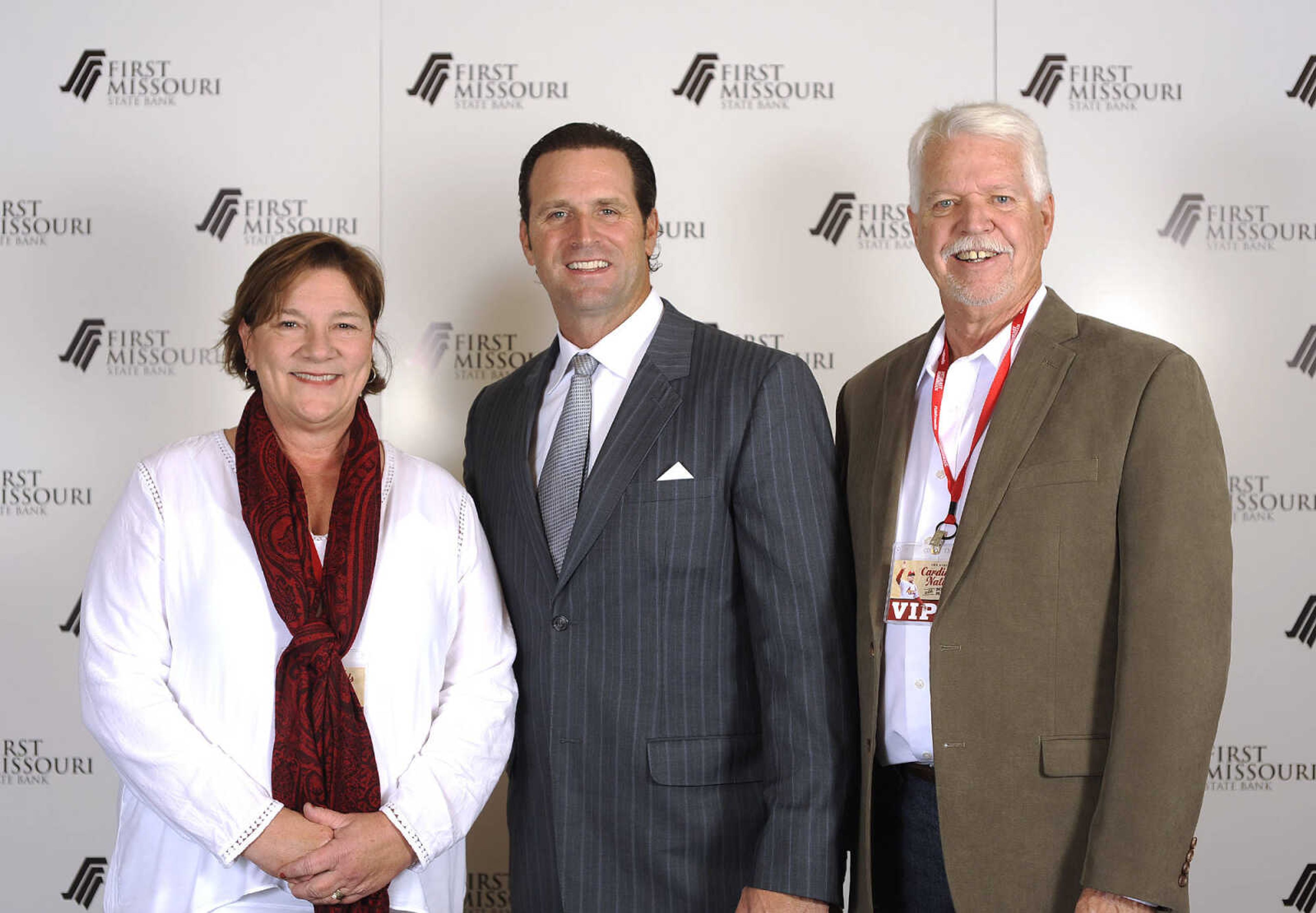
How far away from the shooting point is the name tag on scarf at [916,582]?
76.1 inches

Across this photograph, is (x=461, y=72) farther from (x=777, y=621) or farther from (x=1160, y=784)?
(x=1160, y=784)

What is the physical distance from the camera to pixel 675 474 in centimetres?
209

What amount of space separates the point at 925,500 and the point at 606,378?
27.2 inches

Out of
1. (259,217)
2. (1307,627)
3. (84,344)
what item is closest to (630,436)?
(259,217)

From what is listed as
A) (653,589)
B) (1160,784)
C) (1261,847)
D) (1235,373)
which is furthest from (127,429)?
(1261,847)

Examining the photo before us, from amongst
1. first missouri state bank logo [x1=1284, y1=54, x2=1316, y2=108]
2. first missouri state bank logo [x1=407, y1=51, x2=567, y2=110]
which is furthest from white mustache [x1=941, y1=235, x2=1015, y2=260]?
first missouri state bank logo [x1=1284, y1=54, x2=1316, y2=108]

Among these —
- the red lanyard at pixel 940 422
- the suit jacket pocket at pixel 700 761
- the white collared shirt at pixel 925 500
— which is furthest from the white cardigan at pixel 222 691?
the red lanyard at pixel 940 422

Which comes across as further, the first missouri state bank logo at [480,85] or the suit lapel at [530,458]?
the first missouri state bank logo at [480,85]

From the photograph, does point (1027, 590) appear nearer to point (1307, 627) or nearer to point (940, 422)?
point (940, 422)

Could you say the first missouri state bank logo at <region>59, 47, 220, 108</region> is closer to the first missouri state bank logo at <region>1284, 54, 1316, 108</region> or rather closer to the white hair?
the white hair

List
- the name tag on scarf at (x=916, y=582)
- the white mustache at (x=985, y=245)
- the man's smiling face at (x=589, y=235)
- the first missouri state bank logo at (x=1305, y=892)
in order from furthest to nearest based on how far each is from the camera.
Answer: the first missouri state bank logo at (x=1305, y=892) < the man's smiling face at (x=589, y=235) < the white mustache at (x=985, y=245) < the name tag on scarf at (x=916, y=582)

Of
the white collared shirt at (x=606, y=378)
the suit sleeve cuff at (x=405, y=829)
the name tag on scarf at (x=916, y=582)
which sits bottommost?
the suit sleeve cuff at (x=405, y=829)

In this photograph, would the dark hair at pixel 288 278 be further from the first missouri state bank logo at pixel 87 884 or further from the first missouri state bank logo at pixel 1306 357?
the first missouri state bank logo at pixel 1306 357

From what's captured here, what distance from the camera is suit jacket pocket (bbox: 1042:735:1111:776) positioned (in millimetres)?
1809
